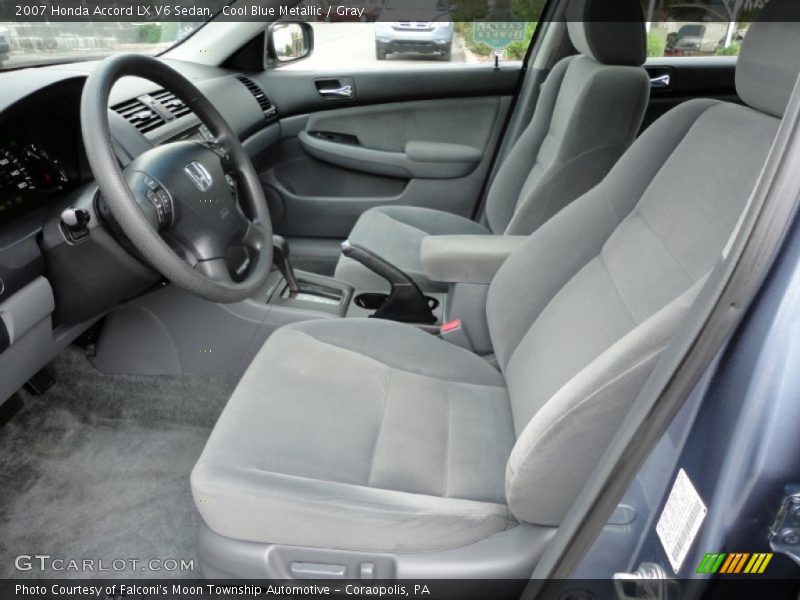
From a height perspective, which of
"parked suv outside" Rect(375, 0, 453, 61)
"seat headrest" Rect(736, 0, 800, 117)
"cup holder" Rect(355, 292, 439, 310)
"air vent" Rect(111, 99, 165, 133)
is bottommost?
"cup holder" Rect(355, 292, 439, 310)

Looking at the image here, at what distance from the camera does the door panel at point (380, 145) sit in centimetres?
279

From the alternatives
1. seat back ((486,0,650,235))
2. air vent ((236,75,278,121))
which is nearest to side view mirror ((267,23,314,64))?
air vent ((236,75,278,121))

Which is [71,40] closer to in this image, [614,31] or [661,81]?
[614,31]

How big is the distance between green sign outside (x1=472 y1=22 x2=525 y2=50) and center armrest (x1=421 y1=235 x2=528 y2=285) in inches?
48.8

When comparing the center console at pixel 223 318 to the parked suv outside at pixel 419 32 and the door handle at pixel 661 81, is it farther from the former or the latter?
the door handle at pixel 661 81

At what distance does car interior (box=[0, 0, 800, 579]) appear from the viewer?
1.00m

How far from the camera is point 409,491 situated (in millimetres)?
1069

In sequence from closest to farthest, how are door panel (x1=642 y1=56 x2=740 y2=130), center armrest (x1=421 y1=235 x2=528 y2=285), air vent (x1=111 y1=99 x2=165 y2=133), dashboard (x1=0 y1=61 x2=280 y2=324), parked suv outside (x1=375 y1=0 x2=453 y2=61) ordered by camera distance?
dashboard (x1=0 y1=61 x2=280 y2=324) → center armrest (x1=421 y1=235 x2=528 y2=285) → air vent (x1=111 y1=99 x2=165 y2=133) → parked suv outside (x1=375 y1=0 x2=453 y2=61) → door panel (x1=642 y1=56 x2=740 y2=130)

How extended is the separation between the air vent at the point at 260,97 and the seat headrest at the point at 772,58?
1.91 m

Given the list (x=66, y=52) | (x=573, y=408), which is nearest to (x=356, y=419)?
(x=573, y=408)

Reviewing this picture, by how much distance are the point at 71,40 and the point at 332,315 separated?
103 centimetres

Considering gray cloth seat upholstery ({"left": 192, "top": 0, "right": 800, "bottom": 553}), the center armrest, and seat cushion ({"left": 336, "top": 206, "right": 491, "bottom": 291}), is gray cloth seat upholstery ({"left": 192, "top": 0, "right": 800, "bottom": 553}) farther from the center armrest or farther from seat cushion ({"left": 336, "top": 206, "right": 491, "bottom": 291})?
seat cushion ({"left": 336, "top": 206, "right": 491, "bottom": 291})

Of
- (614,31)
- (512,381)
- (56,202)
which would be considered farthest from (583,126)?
(56,202)

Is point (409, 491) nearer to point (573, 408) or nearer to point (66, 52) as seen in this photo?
point (573, 408)
